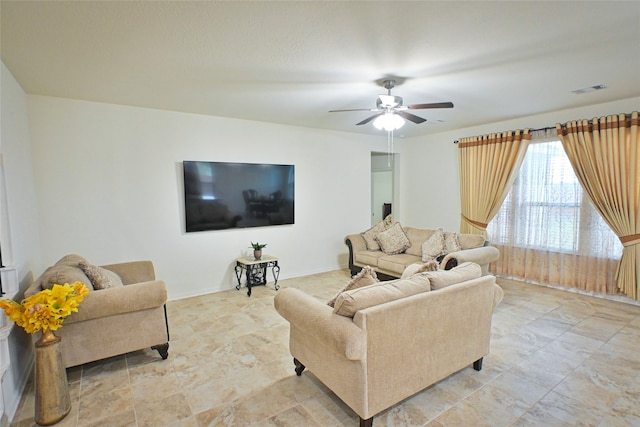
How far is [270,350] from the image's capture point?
3.06 metres

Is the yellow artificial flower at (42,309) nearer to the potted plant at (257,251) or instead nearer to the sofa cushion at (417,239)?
the potted plant at (257,251)

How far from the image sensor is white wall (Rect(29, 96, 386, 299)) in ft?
12.2

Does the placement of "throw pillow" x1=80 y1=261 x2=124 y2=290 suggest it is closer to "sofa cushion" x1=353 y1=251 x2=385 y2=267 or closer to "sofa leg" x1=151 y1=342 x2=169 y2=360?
"sofa leg" x1=151 y1=342 x2=169 y2=360

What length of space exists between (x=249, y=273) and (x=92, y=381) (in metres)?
2.31

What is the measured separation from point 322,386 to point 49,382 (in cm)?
183

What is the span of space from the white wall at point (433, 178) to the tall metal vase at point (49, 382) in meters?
Answer: 5.86

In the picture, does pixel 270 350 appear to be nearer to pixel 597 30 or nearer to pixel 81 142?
pixel 81 142

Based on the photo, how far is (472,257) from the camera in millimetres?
4234

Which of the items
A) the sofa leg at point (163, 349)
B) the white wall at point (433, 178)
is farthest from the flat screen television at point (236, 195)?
the white wall at point (433, 178)

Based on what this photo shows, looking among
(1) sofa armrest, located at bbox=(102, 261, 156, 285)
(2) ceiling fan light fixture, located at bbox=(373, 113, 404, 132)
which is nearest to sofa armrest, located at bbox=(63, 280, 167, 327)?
(1) sofa armrest, located at bbox=(102, 261, 156, 285)

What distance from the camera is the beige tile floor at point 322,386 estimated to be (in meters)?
2.14

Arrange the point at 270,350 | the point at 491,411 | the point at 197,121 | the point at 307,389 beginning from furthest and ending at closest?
the point at 197,121, the point at 270,350, the point at 307,389, the point at 491,411

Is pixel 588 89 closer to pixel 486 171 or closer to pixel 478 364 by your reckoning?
pixel 486 171

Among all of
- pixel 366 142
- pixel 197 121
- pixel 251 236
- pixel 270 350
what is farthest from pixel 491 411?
pixel 366 142
